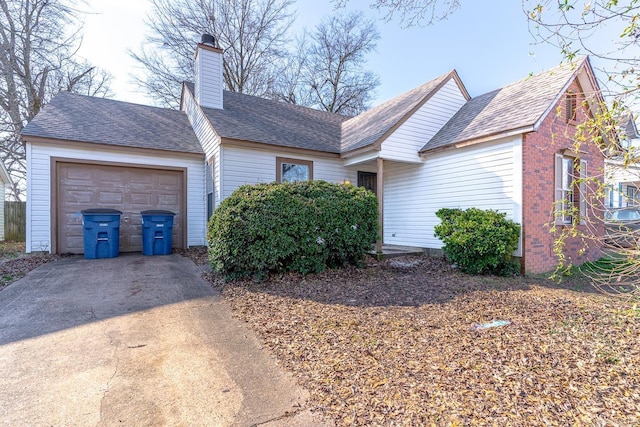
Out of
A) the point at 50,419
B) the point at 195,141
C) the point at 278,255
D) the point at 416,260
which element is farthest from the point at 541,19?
the point at 195,141

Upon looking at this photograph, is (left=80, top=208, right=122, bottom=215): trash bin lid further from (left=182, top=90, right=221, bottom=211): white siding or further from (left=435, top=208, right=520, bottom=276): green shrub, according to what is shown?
(left=435, top=208, right=520, bottom=276): green shrub

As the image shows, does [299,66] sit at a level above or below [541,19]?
above

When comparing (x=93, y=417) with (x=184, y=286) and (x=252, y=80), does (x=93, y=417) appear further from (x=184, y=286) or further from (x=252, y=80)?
(x=252, y=80)

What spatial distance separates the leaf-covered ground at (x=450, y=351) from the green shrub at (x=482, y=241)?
1.07 m

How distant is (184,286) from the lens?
539cm

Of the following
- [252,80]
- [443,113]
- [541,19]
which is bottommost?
[541,19]

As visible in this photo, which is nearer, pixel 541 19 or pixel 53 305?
pixel 541 19

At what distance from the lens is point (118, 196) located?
873cm

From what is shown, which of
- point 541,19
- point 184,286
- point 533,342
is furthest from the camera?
point 184,286

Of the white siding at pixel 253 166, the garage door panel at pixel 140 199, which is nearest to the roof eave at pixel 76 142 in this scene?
the garage door panel at pixel 140 199

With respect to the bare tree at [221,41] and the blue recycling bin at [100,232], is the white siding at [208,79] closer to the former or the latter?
the blue recycling bin at [100,232]

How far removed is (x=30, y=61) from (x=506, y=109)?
19.5 metres

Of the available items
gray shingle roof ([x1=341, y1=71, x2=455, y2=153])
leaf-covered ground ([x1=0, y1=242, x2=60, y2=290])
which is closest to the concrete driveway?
leaf-covered ground ([x1=0, y1=242, x2=60, y2=290])

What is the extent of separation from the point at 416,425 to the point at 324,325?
1.74 m
